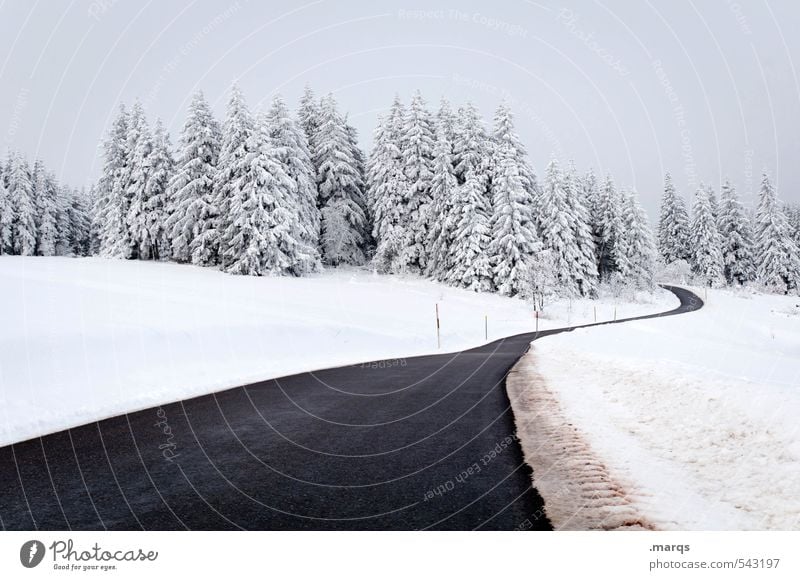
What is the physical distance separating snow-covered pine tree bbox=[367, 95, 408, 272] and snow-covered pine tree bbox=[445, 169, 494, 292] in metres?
5.20

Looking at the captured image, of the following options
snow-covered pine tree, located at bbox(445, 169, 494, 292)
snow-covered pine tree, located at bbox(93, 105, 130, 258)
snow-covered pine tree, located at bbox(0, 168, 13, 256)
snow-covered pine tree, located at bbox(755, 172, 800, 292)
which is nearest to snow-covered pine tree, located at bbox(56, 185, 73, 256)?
snow-covered pine tree, located at bbox(0, 168, 13, 256)

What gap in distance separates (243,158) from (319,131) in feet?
42.7

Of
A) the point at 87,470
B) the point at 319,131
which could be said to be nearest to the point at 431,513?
the point at 87,470

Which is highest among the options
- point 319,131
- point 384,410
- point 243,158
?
point 319,131

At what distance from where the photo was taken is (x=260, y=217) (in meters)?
36.6

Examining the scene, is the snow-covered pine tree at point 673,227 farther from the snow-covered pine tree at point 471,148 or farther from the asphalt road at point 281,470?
the asphalt road at point 281,470

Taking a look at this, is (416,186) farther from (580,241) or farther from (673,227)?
(673,227)

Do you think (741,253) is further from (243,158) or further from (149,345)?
(149,345)

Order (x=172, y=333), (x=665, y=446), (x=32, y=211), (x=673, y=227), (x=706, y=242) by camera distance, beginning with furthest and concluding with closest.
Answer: (x=673, y=227)
(x=706, y=242)
(x=32, y=211)
(x=172, y=333)
(x=665, y=446)

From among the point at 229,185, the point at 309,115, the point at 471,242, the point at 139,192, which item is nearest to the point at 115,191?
the point at 139,192

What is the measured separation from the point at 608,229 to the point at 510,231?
75.9ft

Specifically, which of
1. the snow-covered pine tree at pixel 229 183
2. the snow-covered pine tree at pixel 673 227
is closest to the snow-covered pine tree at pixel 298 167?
the snow-covered pine tree at pixel 229 183

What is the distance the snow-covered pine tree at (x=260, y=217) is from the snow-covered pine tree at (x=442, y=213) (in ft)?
40.0

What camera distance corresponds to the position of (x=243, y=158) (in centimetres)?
3738
